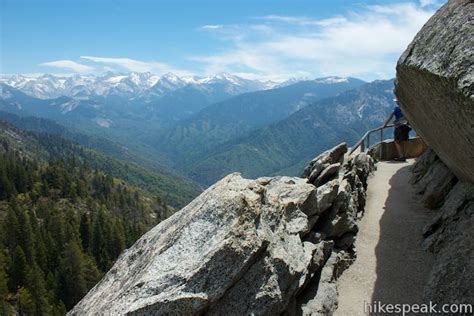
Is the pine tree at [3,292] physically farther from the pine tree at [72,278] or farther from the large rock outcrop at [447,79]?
the large rock outcrop at [447,79]

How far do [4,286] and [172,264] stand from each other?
10642 cm

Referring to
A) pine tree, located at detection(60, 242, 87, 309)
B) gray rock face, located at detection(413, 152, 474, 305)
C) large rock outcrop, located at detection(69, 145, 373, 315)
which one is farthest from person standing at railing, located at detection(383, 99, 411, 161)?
pine tree, located at detection(60, 242, 87, 309)

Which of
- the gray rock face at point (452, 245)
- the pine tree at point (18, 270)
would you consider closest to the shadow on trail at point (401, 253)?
the gray rock face at point (452, 245)

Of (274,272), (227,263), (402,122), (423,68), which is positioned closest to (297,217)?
(274,272)

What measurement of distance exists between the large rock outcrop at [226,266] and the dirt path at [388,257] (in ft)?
3.79

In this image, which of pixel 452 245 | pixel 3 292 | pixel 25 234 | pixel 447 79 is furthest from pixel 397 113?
pixel 25 234

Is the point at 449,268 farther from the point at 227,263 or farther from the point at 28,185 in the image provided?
the point at 28,185

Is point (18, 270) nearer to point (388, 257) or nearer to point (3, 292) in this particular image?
point (3, 292)

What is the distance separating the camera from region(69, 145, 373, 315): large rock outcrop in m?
10.8

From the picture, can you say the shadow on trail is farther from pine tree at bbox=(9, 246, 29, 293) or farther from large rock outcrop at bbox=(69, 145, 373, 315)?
pine tree at bbox=(9, 246, 29, 293)

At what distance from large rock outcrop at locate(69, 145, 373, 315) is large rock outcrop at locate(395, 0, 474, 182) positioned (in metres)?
6.56

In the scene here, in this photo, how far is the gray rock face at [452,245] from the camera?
1243 centimetres

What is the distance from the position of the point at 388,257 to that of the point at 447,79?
389 inches

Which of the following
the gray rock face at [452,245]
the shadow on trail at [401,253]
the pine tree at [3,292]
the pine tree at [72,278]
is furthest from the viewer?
the pine tree at [72,278]
